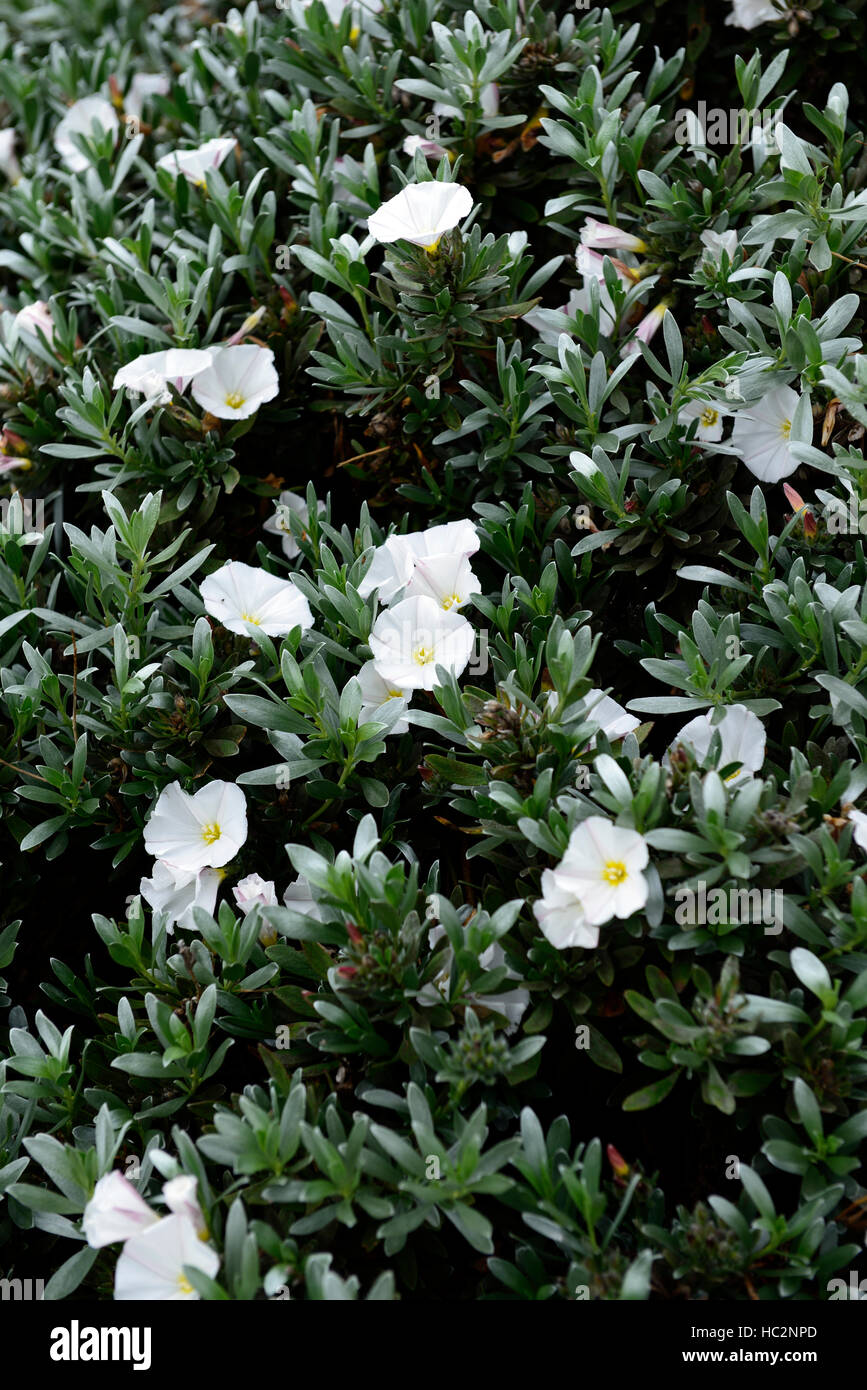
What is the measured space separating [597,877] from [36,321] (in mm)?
1753

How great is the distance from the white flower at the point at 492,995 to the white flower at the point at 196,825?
1.25 ft

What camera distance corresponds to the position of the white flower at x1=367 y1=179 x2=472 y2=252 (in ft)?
6.64

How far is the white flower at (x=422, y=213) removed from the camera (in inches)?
79.7

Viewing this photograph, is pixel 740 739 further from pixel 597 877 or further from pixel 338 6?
pixel 338 6

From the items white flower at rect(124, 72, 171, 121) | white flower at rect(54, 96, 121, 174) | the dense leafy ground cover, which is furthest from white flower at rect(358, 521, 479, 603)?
white flower at rect(124, 72, 171, 121)

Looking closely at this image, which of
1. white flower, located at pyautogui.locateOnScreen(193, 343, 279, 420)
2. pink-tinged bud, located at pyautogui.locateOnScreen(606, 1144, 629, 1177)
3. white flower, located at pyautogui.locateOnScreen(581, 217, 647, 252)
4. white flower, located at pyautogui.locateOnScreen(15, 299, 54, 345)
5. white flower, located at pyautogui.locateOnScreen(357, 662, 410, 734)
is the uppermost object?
white flower, located at pyautogui.locateOnScreen(581, 217, 647, 252)

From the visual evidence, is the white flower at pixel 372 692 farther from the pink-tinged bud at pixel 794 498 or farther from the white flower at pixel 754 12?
the white flower at pixel 754 12

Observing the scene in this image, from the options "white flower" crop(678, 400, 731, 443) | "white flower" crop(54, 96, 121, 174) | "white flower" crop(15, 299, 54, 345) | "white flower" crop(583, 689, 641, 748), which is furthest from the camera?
"white flower" crop(54, 96, 121, 174)

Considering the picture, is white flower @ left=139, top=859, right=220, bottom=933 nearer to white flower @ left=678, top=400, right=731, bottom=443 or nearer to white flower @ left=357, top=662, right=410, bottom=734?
white flower @ left=357, top=662, right=410, bottom=734

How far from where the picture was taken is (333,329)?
225cm

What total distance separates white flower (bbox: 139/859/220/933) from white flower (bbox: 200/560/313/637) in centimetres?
42

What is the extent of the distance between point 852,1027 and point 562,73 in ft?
6.39

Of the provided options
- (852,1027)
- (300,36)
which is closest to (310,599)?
(852,1027)

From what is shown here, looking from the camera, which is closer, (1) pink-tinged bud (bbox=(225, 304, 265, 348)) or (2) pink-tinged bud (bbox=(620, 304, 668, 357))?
(2) pink-tinged bud (bbox=(620, 304, 668, 357))
